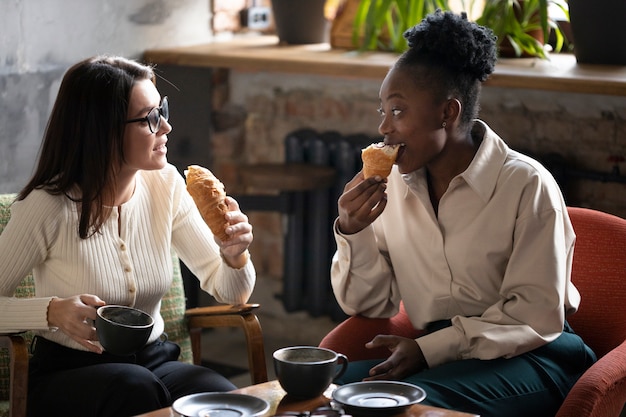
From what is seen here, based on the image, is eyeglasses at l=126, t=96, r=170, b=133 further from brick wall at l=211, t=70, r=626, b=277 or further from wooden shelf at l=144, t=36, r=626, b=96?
brick wall at l=211, t=70, r=626, b=277

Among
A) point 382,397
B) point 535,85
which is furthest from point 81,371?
point 535,85

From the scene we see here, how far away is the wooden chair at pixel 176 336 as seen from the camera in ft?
7.22

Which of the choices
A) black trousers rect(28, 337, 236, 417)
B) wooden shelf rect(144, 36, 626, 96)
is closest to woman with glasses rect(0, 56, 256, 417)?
black trousers rect(28, 337, 236, 417)

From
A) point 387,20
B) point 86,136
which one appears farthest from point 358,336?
point 387,20

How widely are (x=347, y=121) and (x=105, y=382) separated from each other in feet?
6.90

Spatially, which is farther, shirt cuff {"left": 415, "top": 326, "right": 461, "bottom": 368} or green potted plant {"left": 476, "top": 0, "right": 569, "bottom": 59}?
green potted plant {"left": 476, "top": 0, "right": 569, "bottom": 59}

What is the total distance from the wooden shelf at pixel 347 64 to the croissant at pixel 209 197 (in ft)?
4.31

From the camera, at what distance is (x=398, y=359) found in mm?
2258

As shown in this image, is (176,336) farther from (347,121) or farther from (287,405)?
(347,121)

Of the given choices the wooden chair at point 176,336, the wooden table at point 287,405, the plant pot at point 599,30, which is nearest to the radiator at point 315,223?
the plant pot at point 599,30

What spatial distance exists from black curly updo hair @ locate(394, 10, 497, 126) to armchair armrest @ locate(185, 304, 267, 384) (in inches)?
28.4

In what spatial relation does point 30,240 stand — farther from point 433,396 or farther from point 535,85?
point 535,85

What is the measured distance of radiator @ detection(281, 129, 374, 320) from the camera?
4.02 meters

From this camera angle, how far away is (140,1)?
3.86 metres
